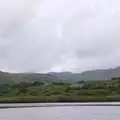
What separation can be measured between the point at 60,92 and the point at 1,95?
34.1 metres

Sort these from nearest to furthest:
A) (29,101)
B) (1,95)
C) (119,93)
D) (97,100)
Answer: (97,100) < (29,101) < (119,93) < (1,95)

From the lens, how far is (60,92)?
186 meters
